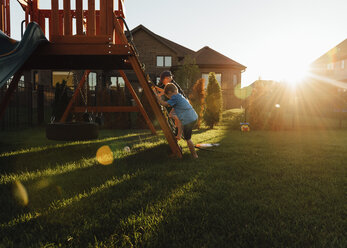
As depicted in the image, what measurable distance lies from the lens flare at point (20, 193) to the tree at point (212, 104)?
8.69 metres

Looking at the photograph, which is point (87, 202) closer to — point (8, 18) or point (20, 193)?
point (20, 193)

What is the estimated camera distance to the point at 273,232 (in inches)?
76.5

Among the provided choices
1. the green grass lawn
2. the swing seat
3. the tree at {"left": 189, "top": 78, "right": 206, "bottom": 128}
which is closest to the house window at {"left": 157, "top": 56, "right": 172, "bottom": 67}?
the tree at {"left": 189, "top": 78, "right": 206, "bottom": 128}

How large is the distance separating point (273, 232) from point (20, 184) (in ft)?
9.11

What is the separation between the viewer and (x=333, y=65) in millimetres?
41969

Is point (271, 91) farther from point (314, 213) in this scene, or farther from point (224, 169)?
point (314, 213)

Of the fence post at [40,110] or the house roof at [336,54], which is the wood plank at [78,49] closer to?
the fence post at [40,110]

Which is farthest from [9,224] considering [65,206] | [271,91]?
[271,91]

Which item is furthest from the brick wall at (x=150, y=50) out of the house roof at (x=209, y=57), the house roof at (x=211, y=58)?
the house roof at (x=211, y=58)

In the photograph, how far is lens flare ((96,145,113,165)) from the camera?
413cm

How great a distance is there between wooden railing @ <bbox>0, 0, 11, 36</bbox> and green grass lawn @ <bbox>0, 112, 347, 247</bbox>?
2.78 m

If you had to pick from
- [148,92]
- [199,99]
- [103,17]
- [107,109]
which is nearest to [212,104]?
[199,99]

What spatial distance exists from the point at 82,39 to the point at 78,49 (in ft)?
0.58

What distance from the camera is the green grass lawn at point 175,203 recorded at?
1864 millimetres
